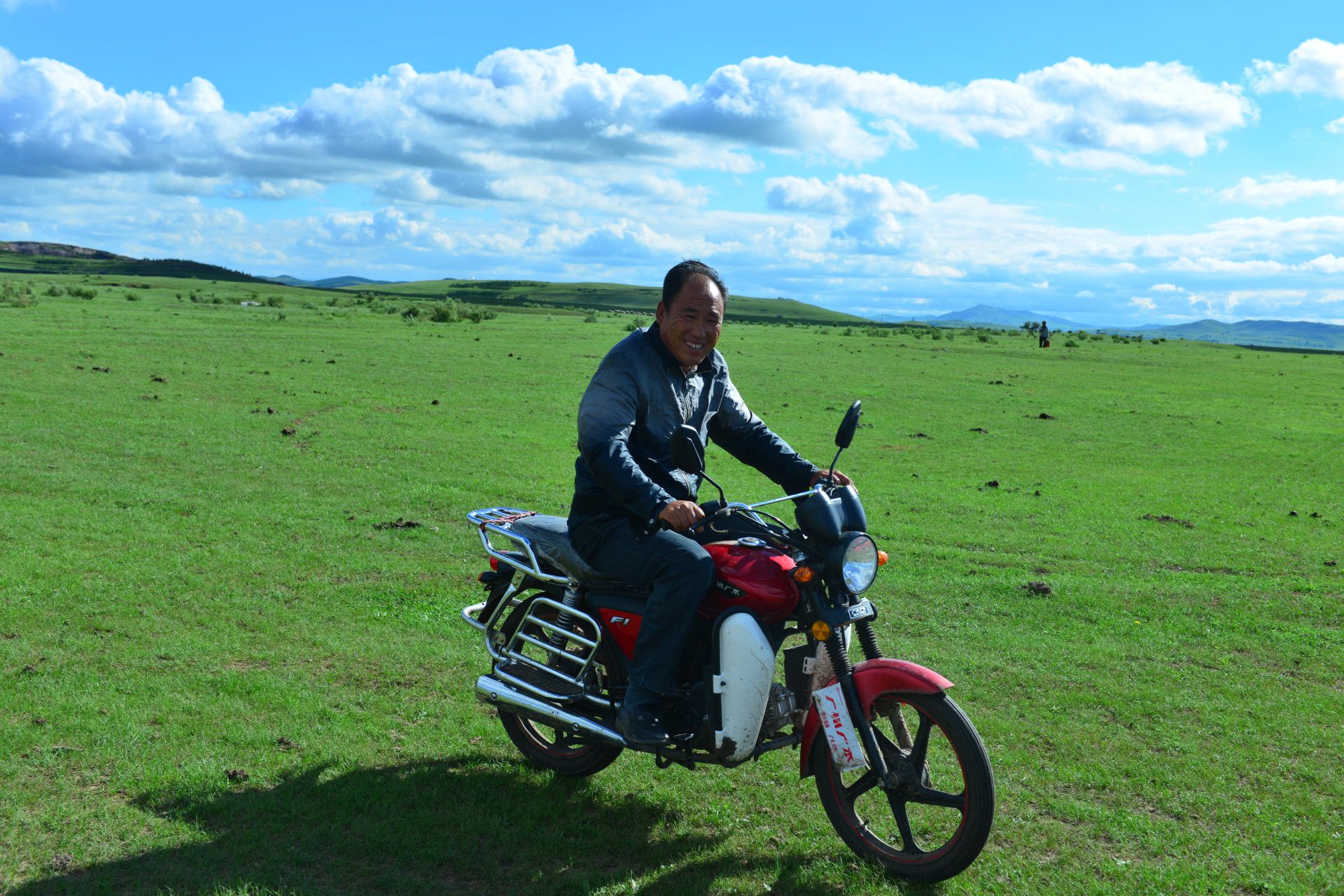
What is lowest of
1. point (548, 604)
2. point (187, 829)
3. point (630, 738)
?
point (187, 829)

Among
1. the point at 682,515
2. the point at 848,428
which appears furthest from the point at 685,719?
the point at 848,428

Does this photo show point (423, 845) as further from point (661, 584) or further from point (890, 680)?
point (890, 680)

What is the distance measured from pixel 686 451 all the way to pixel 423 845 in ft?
7.77

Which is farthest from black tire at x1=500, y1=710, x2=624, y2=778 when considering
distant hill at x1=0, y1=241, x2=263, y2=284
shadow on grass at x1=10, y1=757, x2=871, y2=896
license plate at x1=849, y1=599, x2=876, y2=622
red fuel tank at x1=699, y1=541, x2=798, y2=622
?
distant hill at x1=0, y1=241, x2=263, y2=284

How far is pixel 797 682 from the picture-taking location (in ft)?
15.9

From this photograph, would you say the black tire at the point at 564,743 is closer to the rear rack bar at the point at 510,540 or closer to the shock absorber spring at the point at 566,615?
the shock absorber spring at the point at 566,615

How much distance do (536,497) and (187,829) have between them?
325 inches

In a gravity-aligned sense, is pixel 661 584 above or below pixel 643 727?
above

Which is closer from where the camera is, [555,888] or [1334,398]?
[555,888]

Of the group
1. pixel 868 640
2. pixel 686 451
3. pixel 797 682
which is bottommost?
pixel 797 682

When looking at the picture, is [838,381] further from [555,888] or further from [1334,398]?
[555,888]

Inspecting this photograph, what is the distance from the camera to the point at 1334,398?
32.3 meters

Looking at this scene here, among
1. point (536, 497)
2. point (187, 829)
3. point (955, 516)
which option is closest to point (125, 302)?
point (536, 497)

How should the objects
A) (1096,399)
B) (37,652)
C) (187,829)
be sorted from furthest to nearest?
(1096,399), (37,652), (187,829)
